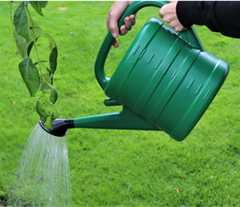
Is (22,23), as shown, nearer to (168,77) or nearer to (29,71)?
(29,71)

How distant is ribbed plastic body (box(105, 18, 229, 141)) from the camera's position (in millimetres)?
1230

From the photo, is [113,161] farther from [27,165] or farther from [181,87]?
[181,87]

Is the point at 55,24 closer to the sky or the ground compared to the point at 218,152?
closer to the ground

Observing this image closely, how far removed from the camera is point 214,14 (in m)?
1.12

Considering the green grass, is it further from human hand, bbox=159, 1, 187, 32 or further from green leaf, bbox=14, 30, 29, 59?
green leaf, bbox=14, 30, 29, 59

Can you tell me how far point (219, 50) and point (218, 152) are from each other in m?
1.74

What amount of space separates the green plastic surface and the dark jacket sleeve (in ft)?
0.38

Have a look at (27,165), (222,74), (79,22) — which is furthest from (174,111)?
(79,22)

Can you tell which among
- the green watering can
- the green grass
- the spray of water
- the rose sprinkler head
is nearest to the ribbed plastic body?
the green watering can

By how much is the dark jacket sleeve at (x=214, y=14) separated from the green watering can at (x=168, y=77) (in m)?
0.12

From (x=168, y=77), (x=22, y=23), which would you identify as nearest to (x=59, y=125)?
(x=168, y=77)

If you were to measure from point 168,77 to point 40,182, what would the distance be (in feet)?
5.36

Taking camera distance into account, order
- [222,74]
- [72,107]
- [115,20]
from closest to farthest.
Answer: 1. [222,74]
2. [115,20]
3. [72,107]

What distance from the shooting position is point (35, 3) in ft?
2.64
